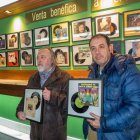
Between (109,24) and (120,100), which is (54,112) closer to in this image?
(120,100)

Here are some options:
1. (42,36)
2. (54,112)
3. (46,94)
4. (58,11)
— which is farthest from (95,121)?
(42,36)

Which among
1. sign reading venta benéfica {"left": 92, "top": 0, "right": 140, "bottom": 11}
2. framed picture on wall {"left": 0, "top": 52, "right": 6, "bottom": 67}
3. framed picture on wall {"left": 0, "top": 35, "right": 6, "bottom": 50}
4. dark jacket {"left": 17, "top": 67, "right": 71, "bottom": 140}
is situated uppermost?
sign reading venta benéfica {"left": 92, "top": 0, "right": 140, "bottom": 11}

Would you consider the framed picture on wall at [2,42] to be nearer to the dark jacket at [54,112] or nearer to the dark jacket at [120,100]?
the dark jacket at [54,112]

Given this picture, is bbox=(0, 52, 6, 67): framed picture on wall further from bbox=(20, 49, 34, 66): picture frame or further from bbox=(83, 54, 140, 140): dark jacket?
bbox=(83, 54, 140, 140): dark jacket

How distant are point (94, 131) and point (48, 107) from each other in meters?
0.74

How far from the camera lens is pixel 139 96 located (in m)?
2.00

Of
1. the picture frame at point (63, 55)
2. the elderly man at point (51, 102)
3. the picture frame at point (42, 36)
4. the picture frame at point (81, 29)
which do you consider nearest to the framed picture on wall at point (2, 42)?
the picture frame at point (42, 36)

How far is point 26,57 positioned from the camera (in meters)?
5.96

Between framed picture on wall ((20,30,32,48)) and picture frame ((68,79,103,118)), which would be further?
framed picture on wall ((20,30,32,48))

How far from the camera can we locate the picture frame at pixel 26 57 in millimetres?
5836

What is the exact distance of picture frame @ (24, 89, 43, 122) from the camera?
2.88 metres

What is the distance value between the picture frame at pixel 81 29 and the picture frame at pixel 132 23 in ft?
2.48

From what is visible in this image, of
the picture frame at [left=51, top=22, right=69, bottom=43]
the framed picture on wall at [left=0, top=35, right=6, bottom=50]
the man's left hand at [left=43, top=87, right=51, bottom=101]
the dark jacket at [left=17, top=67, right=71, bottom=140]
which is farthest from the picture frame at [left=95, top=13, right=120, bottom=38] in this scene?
the framed picture on wall at [left=0, top=35, right=6, bottom=50]

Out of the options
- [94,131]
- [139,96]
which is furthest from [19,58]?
[139,96]
